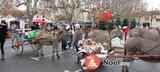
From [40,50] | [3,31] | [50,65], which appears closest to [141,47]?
[50,65]

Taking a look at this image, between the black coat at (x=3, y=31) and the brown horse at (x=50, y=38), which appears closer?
the black coat at (x=3, y=31)

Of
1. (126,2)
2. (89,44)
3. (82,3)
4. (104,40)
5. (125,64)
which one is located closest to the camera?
(125,64)

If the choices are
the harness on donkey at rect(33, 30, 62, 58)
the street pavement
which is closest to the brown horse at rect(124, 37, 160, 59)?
the street pavement

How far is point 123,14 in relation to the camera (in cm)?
6169

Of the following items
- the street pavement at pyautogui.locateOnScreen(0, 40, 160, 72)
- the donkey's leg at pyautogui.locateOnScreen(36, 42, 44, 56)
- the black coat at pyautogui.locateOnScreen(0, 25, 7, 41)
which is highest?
the black coat at pyautogui.locateOnScreen(0, 25, 7, 41)

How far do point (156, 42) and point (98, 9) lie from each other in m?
43.2

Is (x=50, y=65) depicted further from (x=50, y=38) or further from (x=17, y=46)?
(x=17, y=46)

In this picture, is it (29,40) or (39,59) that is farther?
(29,40)

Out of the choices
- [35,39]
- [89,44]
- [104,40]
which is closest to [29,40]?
[35,39]

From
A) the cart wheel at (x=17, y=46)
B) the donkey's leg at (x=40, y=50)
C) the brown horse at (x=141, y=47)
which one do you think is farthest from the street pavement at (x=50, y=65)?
the brown horse at (x=141, y=47)

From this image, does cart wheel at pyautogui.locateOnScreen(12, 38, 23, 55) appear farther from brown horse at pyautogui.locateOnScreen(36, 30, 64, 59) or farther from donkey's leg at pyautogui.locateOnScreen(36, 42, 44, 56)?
brown horse at pyautogui.locateOnScreen(36, 30, 64, 59)

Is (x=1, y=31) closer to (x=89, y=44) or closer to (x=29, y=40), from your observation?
(x=29, y=40)

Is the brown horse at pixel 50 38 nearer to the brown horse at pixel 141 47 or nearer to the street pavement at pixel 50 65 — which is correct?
the street pavement at pixel 50 65

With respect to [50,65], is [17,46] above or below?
above
